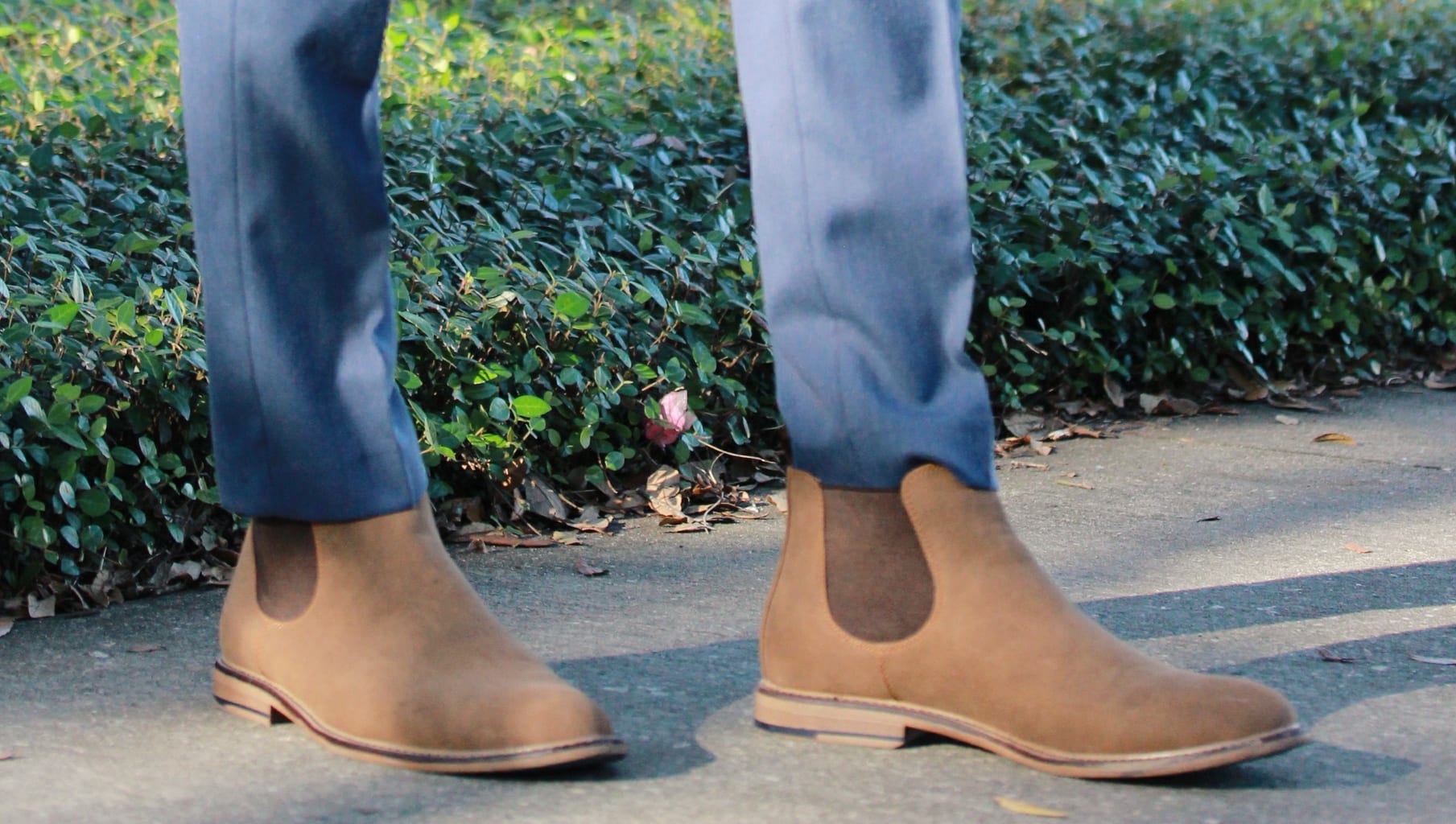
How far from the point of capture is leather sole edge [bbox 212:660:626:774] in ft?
4.72

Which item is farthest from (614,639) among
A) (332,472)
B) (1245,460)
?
(1245,460)

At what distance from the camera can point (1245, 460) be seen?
3.16 meters

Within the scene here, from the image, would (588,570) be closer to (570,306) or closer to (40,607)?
(570,306)

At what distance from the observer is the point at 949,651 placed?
60.4 inches

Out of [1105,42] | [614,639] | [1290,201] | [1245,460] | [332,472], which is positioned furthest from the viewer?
[1105,42]

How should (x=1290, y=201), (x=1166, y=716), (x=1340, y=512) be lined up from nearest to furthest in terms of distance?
1. (x=1166, y=716)
2. (x=1340, y=512)
3. (x=1290, y=201)

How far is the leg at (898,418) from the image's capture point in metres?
1.49

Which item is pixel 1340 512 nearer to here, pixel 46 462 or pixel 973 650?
pixel 973 650

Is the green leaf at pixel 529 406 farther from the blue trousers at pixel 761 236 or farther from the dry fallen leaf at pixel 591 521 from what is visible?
the blue trousers at pixel 761 236

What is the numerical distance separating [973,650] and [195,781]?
728 millimetres

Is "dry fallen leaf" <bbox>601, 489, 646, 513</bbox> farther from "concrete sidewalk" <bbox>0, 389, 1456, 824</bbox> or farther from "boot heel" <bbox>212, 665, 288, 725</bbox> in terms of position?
"boot heel" <bbox>212, 665, 288, 725</bbox>

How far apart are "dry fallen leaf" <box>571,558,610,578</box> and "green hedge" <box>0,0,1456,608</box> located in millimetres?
290

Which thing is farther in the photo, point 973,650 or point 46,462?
point 46,462

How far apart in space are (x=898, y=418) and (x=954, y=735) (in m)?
0.31
